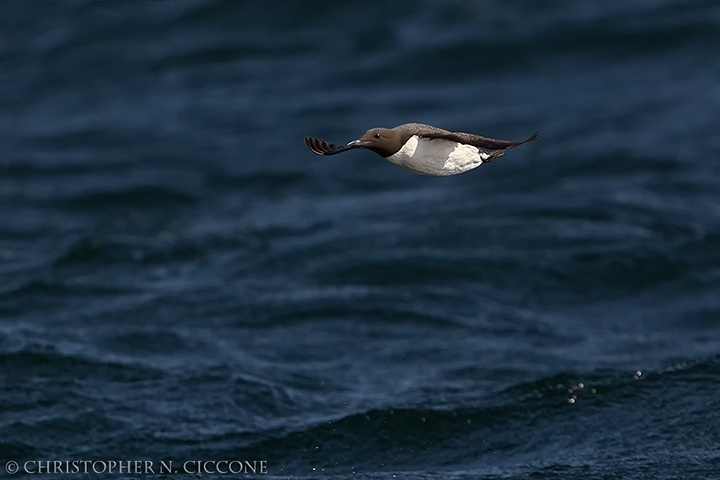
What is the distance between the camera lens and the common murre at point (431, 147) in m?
12.7

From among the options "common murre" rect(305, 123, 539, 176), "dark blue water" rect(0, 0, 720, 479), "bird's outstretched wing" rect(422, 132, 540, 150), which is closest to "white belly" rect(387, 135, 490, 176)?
"common murre" rect(305, 123, 539, 176)

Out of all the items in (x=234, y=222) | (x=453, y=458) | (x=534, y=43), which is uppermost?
(x=534, y=43)

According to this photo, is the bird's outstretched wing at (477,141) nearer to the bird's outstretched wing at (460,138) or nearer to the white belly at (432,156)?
the bird's outstretched wing at (460,138)

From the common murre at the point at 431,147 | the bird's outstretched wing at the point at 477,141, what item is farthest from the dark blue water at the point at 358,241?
the bird's outstretched wing at the point at 477,141

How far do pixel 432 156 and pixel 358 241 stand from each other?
13981 mm

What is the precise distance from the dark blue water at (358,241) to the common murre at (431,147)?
239 inches

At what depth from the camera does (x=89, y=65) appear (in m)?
Result: 37.6

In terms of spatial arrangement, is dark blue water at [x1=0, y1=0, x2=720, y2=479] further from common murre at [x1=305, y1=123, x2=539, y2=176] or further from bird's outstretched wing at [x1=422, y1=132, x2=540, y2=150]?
bird's outstretched wing at [x1=422, y1=132, x2=540, y2=150]

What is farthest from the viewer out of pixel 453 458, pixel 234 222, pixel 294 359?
pixel 234 222

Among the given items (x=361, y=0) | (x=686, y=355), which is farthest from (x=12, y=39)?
(x=686, y=355)

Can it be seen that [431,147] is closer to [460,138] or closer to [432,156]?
[432,156]

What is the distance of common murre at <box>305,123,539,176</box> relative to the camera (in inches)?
501

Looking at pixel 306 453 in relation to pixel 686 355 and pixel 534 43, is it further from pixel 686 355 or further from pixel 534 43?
pixel 534 43

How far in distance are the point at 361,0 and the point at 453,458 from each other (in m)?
23.9
